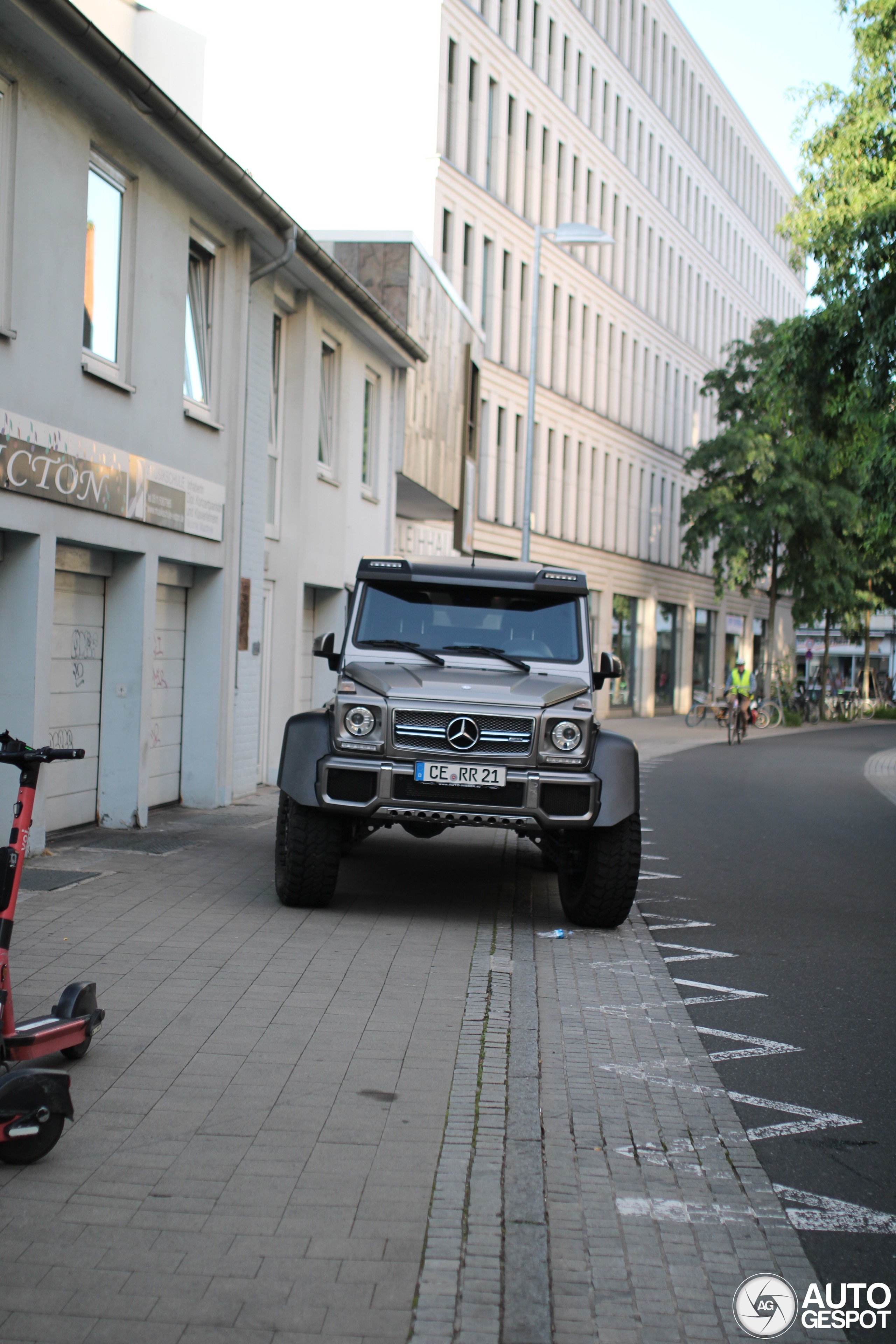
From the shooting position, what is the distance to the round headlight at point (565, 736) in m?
8.30

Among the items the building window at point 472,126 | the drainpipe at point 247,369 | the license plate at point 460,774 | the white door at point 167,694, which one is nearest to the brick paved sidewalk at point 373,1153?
the license plate at point 460,774

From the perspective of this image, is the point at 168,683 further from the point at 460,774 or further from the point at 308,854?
the point at 460,774

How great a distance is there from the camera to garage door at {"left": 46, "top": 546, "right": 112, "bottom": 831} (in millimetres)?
10891

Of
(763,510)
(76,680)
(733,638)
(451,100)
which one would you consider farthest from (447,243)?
(733,638)

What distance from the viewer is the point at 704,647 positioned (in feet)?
187

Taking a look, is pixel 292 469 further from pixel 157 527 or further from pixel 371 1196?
pixel 371 1196

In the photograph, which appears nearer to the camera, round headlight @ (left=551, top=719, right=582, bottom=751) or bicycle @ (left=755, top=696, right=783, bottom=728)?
round headlight @ (left=551, top=719, right=582, bottom=751)

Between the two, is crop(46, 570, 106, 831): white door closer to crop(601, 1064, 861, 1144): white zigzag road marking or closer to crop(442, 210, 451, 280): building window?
crop(601, 1064, 861, 1144): white zigzag road marking

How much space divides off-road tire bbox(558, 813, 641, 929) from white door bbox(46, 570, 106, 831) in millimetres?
4444

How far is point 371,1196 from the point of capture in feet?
13.0

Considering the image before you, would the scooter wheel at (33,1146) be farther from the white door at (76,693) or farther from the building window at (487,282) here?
the building window at (487,282)

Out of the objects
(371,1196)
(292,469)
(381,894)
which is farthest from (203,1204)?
(292,469)

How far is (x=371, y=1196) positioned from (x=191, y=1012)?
6.79ft
